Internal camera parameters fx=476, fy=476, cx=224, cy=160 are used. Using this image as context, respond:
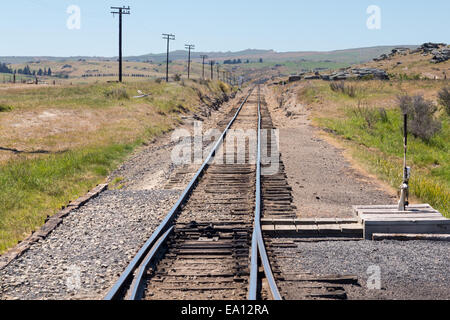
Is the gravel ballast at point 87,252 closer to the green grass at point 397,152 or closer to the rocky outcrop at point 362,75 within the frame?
the green grass at point 397,152

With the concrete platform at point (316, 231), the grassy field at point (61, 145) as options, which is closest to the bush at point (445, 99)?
the grassy field at point (61, 145)

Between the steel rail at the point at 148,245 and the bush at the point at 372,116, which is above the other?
the bush at the point at 372,116

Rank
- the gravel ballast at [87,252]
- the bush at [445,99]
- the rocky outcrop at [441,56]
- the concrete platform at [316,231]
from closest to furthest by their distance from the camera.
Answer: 1. the gravel ballast at [87,252]
2. the concrete platform at [316,231]
3. the bush at [445,99]
4. the rocky outcrop at [441,56]

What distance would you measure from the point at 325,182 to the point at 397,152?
31.6 ft

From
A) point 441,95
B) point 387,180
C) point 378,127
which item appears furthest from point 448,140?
point 387,180

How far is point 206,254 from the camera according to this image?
707cm

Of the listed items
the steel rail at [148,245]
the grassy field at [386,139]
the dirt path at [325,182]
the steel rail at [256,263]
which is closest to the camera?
the steel rail at [256,263]

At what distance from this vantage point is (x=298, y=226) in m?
8.09

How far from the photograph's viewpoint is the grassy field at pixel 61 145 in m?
10.7

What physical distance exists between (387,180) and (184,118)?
20.2 metres

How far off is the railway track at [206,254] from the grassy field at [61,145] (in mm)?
2807

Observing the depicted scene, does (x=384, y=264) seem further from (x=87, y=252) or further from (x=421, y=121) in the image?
(x=421, y=121)

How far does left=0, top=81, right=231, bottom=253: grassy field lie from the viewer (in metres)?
10.7

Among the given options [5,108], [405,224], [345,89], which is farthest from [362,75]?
[405,224]
